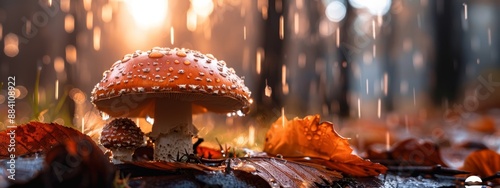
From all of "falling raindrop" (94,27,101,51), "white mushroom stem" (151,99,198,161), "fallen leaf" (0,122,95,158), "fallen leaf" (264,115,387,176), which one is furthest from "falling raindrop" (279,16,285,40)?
"falling raindrop" (94,27,101,51)

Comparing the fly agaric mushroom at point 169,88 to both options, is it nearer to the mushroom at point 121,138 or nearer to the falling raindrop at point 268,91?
the mushroom at point 121,138

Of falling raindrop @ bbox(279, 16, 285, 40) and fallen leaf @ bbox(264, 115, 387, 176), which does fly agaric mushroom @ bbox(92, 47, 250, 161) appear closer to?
fallen leaf @ bbox(264, 115, 387, 176)

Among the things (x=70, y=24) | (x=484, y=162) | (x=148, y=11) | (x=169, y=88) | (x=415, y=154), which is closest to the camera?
(x=169, y=88)

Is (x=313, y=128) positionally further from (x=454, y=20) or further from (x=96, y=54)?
(x=96, y=54)

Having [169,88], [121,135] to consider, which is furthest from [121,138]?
[169,88]

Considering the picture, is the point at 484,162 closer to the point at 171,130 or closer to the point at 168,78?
the point at 171,130

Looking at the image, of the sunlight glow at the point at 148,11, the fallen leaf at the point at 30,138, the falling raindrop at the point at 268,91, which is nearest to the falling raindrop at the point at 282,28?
the falling raindrop at the point at 268,91
